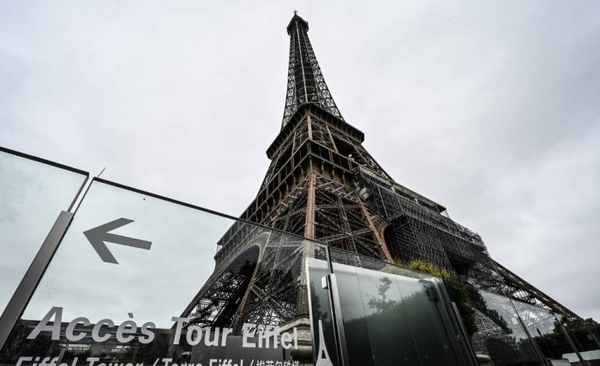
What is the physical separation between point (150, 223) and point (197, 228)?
32 cm

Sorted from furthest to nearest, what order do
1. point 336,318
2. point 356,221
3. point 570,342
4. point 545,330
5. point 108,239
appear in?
point 356,221 < point 570,342 < point 545,330 < point 336,318 < point 108,239

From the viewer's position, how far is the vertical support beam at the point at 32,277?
1.22 metres

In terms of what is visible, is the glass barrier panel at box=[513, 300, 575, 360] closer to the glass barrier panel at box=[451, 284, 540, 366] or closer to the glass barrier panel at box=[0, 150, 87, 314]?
the glass barrier panel at box=[451, 284, 540, 366]

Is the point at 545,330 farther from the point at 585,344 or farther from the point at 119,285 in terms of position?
the point at 119,285

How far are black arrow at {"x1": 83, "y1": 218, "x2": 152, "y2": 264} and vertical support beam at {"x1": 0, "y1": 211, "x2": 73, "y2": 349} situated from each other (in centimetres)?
13

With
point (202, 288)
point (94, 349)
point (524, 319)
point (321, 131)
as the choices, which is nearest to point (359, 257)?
point (202, 288)

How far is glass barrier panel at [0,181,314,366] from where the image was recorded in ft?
4.53

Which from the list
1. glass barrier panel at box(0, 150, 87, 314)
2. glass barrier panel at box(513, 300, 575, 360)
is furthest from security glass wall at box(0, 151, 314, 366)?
glass barrier panel at box(513, 300, 575, 360)

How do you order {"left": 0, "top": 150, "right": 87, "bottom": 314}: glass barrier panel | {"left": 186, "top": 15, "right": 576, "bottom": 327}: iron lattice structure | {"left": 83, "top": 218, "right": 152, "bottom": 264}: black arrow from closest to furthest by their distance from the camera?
{"left": 0, "top": 150, "right": 87, "bottom": 314}: glass barrier panel < {"left": 83, "top": 218, "right": 152, "bottom": 264}: black arrow < {"left": 186, "top": 15, "right": 576, "bottom": 327}: iron lattice structure

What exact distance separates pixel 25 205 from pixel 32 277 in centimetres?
44

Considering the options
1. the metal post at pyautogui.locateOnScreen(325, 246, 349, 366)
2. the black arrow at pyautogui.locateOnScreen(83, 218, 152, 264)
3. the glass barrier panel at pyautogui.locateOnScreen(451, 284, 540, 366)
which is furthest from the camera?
the glass barrier panel at pyautogui.locateOnScreen(451, 284, 540, 366)

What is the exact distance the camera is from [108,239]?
1658 millimetres

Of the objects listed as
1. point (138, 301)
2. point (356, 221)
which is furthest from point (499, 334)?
point (356, 221)

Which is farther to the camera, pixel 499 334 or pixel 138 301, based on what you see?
pixel 499 334
